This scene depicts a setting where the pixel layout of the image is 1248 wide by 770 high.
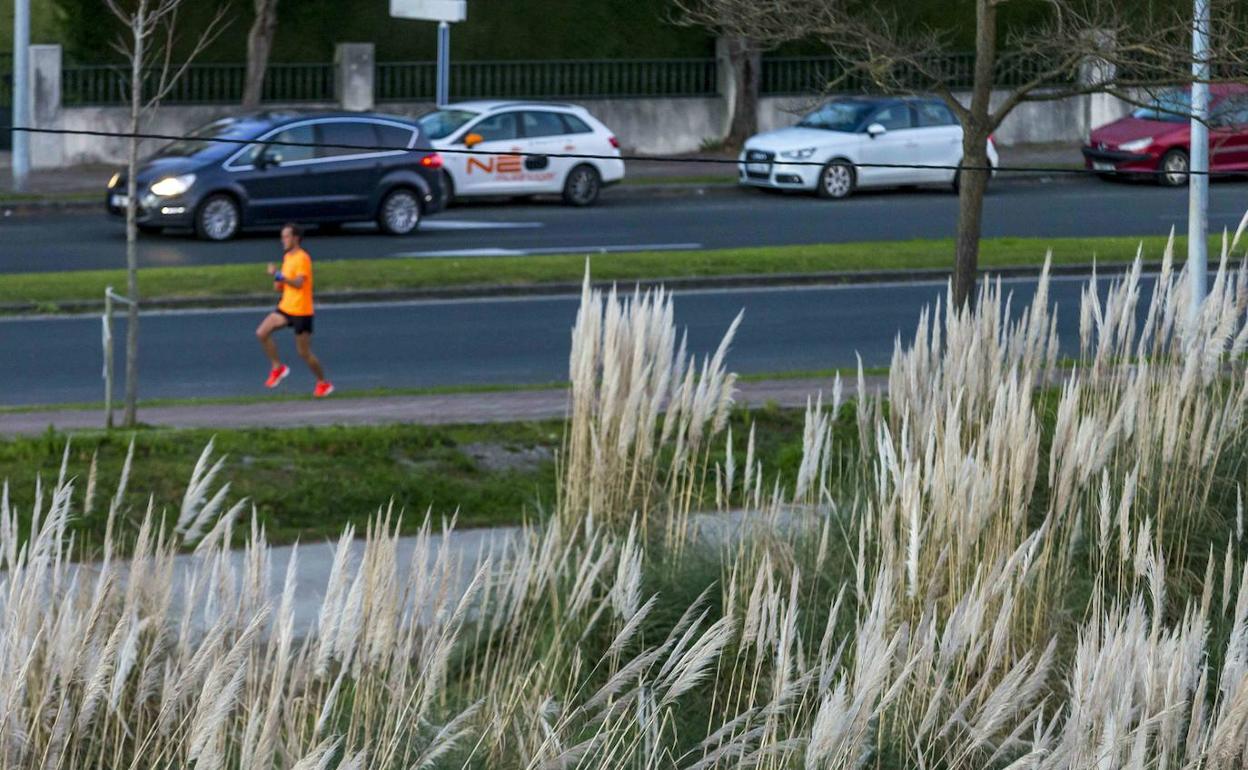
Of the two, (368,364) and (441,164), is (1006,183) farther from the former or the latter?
(368,364)

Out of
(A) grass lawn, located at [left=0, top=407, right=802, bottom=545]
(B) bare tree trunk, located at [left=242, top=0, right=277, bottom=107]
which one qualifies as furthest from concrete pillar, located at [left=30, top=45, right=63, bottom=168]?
(A) grass lawn, located at [left=0, top=407, right=802, bottom=545]

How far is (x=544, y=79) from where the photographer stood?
105 ft

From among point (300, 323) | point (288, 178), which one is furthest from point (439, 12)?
point (300, 323)

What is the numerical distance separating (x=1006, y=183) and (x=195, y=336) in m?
16.8

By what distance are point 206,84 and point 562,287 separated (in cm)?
1386

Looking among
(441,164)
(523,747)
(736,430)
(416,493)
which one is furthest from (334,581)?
(441,164)

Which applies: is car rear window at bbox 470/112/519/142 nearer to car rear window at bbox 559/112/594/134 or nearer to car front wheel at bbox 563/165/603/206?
car rear window at bbox 559/112/594/134

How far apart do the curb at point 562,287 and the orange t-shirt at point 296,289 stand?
3.14 meters

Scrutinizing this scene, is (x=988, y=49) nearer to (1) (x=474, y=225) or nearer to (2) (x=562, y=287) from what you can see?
(2) (x=562, y=287)

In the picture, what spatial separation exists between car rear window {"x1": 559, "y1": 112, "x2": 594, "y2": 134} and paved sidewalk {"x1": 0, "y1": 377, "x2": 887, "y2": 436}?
1304 cm

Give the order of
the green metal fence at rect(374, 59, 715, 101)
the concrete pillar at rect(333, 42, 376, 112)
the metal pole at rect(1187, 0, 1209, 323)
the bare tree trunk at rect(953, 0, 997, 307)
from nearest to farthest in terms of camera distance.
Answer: the metal pole at rect(1187, 0, 1209, 323) < the bare tree trunk at rect(953, 0, 997, 307) < the concrete pillar at rect(333, 42, 376, 112) < the green metal fence at rect(374, 59, 715, 101)

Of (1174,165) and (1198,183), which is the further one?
(1174,165)

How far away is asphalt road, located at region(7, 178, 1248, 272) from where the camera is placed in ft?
66.9

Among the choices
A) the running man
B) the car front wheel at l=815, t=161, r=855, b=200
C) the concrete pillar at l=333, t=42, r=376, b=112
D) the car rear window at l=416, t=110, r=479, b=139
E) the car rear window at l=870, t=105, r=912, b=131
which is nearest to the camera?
the running man
